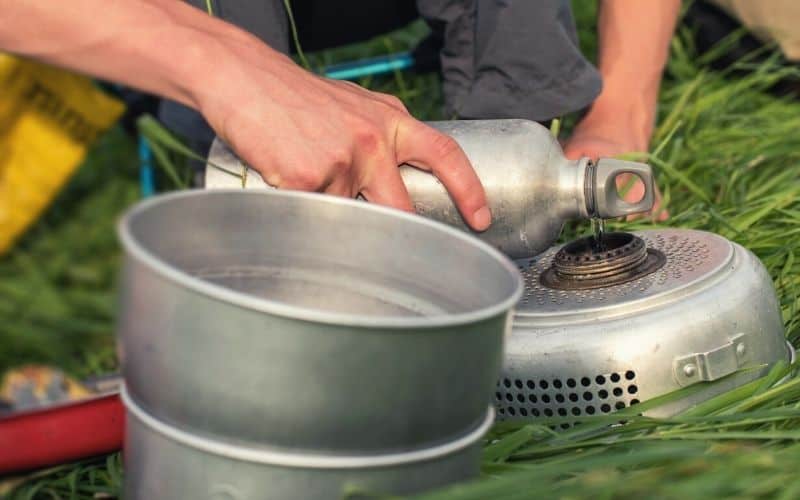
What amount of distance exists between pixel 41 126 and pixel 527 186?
153 centimetres

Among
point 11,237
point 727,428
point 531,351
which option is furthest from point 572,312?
point 11,237

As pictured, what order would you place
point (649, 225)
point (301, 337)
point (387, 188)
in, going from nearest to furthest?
point (301, 337) → point (387, 188) → point (649, 225)

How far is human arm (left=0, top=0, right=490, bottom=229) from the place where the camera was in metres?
1.29

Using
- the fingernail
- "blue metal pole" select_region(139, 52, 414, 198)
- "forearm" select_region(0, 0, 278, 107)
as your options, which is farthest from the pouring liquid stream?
"blue metal pole" select_region(139, 52, 414, 198)

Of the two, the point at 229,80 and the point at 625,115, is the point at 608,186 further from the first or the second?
the point at 625,115

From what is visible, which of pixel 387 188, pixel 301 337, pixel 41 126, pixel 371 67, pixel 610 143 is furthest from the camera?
pixel 41 126

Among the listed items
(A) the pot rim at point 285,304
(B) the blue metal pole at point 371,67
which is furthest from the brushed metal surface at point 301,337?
(B) the blue metal pole at point 371,67

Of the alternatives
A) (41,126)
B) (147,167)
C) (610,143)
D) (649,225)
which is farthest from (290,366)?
(41,126)

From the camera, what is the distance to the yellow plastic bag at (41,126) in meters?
2.68

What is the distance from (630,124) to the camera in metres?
2.19

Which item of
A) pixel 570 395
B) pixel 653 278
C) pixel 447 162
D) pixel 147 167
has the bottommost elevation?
pixel 147 167

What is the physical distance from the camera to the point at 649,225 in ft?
6.38

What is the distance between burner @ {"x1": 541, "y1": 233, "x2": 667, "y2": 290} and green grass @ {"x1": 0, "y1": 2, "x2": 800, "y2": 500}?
0.18 m

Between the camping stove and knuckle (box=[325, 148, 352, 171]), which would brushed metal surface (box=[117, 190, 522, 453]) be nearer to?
knuckle (box=[325, 148, 352, 171])
